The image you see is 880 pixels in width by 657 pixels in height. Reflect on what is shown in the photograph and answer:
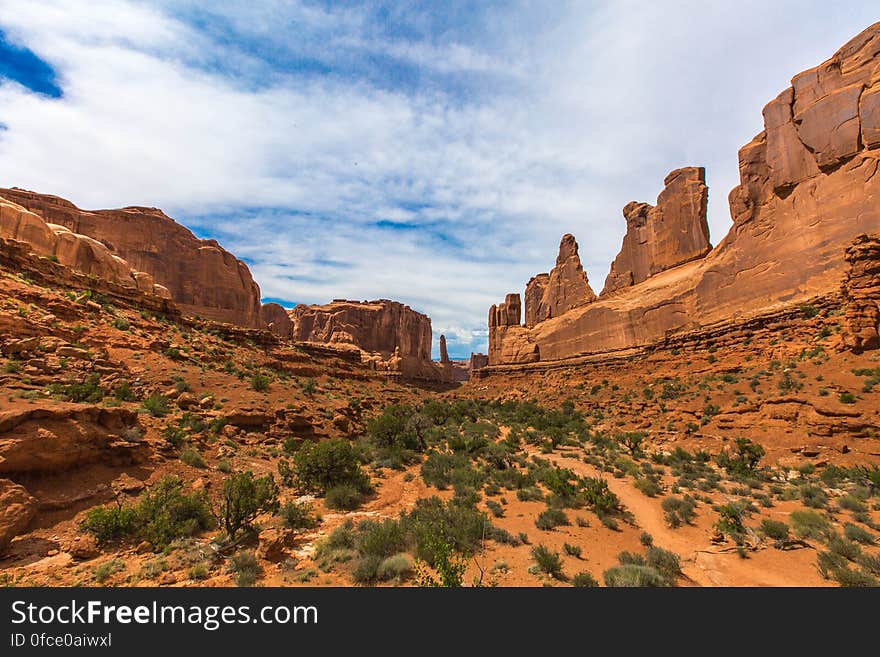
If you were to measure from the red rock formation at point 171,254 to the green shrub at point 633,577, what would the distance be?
5516cm

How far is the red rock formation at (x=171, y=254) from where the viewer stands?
145ft

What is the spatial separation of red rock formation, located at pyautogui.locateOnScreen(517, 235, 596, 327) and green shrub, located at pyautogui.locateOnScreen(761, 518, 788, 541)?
1626 inches

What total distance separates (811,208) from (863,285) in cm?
973

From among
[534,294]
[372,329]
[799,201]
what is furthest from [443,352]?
[799,201]

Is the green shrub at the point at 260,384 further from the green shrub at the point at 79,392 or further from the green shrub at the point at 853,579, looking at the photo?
the green shrub at the point at 853,579

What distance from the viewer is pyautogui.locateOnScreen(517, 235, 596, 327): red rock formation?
1925 inches

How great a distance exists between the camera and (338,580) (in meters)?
5.80

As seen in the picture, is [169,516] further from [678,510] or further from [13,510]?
[678,510]

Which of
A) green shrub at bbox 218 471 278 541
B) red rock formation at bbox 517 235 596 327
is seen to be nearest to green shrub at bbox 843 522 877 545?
green shrub at bbox 218 471 278 541

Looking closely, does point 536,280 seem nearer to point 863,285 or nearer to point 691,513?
point 863,285

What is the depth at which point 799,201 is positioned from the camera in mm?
23234

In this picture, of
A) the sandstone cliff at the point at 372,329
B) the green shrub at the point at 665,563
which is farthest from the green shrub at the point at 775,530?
the sandstone cliff at the point at 372,329
